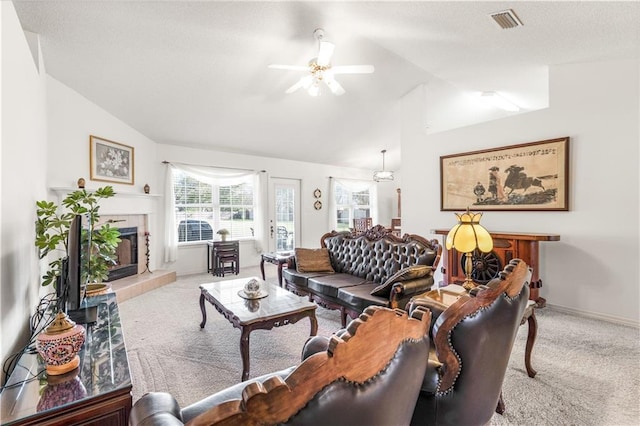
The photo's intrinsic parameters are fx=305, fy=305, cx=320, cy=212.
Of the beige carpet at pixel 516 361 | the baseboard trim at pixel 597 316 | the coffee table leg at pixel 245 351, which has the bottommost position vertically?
the beige carpet at pixel 516 361

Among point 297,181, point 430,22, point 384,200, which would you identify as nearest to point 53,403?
point 430,22

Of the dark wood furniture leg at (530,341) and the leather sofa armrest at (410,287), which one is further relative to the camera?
the leather sofa armrest at (410,287)

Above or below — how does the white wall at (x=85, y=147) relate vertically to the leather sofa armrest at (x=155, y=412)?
above

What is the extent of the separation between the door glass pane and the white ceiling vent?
5.13 m

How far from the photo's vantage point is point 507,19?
268 cm

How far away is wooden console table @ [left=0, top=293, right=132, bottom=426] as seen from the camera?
1.17m

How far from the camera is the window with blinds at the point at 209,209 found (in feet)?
18.9

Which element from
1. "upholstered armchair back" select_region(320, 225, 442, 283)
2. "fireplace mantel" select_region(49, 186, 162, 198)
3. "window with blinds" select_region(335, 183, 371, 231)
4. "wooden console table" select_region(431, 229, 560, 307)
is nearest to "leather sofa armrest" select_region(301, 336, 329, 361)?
"upholstered armchair back" select_region(320, 225, 442, 283)

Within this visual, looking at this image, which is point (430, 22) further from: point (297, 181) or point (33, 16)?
point (297, 181)

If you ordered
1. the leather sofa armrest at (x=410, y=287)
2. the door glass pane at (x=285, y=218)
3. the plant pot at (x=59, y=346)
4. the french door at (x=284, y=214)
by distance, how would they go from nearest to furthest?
the plant pot at (x=59, y=346) < the leather sofa armrest at (x=410, y=287) < the french door at (x=284, y=214) < the door glass pane at (x=285, y=218)

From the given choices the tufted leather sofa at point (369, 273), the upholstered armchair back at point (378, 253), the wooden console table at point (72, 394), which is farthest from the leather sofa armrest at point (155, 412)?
the upholstered armchair back at point (378, 253)

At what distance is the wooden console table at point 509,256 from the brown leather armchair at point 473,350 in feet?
8.43

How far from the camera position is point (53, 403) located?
1206 millimetres

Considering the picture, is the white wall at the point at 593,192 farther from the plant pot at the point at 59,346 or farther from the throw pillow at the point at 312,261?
the plant pot at the point at 59,346
